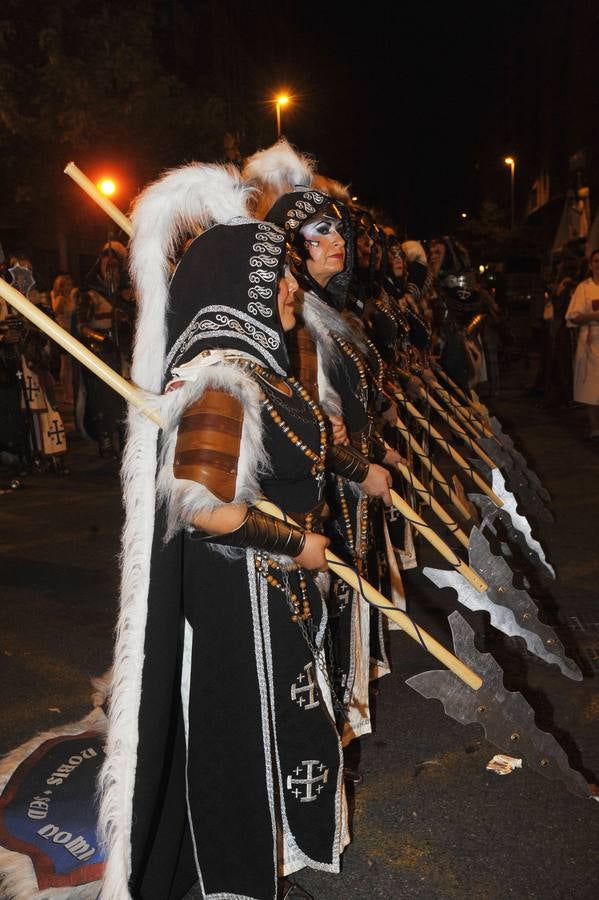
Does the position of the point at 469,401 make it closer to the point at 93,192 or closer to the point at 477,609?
the point at 477,609

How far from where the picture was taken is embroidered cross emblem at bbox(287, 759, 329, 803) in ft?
8.67

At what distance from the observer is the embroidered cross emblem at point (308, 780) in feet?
8.67

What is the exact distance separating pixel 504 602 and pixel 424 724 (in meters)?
0.72

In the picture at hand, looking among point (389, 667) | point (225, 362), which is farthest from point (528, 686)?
point (225, 362)

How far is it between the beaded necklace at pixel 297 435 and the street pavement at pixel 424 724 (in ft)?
4.36

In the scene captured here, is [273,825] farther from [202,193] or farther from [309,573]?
[202,193]

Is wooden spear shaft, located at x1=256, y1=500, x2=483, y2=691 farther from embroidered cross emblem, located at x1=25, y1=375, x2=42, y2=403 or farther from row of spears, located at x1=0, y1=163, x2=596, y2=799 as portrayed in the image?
embroidered cross emblem, located at x1=25, y1=375, x2=42, y2=403

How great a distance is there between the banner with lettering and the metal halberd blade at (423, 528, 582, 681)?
1.52 metres

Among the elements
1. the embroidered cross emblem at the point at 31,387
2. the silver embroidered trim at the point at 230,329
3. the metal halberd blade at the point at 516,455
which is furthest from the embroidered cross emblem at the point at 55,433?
the silver embroidered trim at the point at 230,329

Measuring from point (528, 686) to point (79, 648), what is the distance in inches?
93.3

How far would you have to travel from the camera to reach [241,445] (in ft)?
7.67

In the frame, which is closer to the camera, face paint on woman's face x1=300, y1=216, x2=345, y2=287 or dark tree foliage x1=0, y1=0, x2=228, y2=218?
face paint on woman's face x1=300, y1=216, x2=345, y2=287

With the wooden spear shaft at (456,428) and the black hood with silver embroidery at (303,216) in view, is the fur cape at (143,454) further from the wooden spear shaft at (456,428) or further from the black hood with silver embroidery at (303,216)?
the wooden spear shaft at (456,428)

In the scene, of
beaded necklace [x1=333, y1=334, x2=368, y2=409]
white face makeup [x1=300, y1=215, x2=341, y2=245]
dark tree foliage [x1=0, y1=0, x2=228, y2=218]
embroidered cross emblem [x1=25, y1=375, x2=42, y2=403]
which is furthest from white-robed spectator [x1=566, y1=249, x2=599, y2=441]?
dark tree foliage [x1=0, y1=0, x2=228, y2=218]
